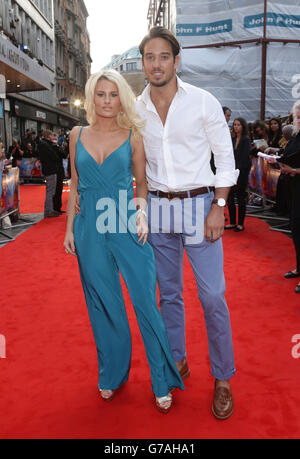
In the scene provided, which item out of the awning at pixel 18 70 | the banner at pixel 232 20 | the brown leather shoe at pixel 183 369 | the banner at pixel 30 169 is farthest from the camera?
the banner at pixel 30 169

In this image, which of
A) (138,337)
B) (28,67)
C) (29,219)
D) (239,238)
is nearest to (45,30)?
(28,67)

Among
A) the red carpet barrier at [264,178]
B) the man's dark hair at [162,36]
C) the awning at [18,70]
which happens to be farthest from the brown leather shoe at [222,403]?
the awning at [18,70]

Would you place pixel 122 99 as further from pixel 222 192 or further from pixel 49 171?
pixel 49 171

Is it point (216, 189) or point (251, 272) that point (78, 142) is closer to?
point (216, 189)

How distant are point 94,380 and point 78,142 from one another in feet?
4.94

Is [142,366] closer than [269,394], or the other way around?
[269,394]

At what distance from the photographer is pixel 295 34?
53.8 feet

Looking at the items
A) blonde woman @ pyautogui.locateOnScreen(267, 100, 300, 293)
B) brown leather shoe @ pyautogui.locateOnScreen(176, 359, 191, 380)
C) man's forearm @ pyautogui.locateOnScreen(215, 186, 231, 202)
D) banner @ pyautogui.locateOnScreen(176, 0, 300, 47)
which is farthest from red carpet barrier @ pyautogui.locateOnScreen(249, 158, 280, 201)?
banner @ pyautogui.locateOnScreen(176, 0, 300, 47)

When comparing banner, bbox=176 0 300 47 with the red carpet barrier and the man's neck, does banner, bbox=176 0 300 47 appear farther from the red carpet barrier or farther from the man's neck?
the man's neck

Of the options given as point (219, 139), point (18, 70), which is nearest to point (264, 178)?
point (219, 139)

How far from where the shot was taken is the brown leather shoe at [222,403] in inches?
91.2

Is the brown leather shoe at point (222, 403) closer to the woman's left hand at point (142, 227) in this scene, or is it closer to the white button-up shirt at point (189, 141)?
the woman's left hand at point (142, 227)

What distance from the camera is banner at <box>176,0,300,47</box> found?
16094mm

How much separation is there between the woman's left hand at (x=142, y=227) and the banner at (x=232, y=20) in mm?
16251
